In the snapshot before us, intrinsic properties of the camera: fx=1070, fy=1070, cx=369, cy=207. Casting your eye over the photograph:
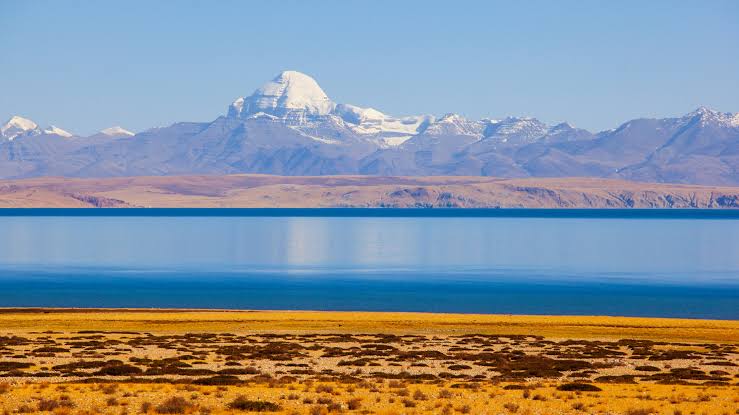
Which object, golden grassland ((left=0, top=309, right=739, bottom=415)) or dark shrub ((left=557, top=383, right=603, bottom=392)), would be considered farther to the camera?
dark shrub ((left=557, top=383, right=603, bottom=392))

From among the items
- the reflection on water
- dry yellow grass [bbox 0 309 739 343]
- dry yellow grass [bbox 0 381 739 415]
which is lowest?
dry yellow grass [bbox 0 309 739 343]

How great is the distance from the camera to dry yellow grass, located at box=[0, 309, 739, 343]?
58.1 meters

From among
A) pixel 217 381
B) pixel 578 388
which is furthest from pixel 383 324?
pixel 578 388

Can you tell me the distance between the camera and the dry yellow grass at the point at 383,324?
5806 centimetres

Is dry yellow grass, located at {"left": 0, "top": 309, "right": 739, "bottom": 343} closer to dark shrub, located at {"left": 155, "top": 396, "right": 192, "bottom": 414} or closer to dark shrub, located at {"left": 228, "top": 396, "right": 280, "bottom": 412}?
dark shrub, located at {"left": 228, "top": 396, "right": 280, "bottom": 412}

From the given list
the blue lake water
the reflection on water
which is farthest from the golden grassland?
the reflection on water

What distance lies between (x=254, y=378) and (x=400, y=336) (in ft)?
63.0

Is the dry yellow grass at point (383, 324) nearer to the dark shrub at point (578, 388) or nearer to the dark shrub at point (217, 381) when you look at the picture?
the dark shrub at point (578, 388)

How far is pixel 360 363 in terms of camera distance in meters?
42.3

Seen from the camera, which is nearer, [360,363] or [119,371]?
[119,371]

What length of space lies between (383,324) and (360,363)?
1967 cm

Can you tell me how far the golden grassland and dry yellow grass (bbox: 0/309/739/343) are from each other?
0.40ft

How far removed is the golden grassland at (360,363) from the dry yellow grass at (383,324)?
0.12 meters

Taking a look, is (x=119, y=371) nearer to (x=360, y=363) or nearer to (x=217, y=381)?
(x=217, y=381)
